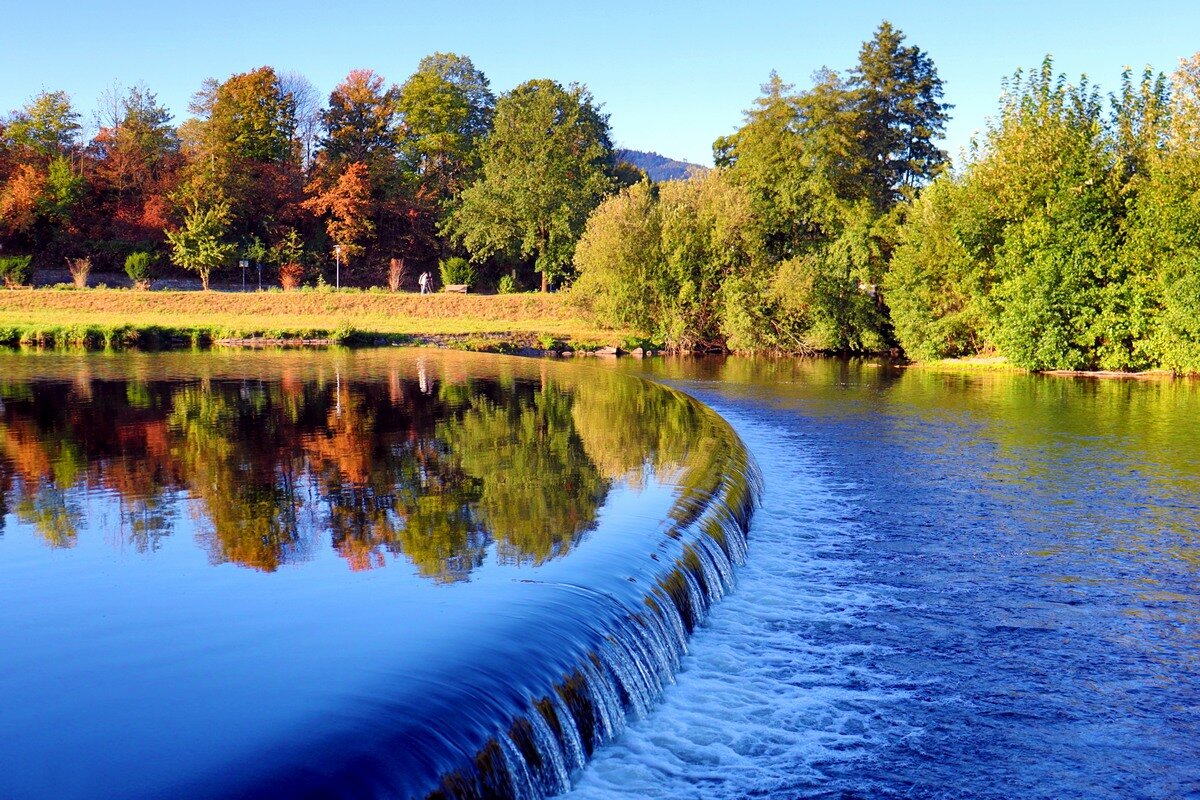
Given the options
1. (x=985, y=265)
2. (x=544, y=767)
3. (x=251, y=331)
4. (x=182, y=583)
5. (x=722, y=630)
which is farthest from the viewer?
(x=251, y=331)

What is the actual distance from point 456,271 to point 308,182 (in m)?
10.5

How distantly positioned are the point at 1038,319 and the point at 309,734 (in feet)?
112

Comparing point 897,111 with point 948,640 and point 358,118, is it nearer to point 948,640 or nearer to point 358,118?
point 358,118

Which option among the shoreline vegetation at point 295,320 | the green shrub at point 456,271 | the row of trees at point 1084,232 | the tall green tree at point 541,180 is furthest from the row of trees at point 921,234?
the green shrub at point 456,271

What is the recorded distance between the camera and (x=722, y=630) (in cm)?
879

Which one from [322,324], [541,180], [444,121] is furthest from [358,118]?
[322,324]

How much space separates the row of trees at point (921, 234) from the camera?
33.0 metres

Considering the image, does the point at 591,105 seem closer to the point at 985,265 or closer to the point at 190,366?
the point at 985,265

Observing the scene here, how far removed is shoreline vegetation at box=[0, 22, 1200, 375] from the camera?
112 feet

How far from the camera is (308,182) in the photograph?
59406 millimetres

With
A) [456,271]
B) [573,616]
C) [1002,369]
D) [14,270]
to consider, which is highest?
[456,271]

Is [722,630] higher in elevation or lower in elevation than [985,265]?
lower

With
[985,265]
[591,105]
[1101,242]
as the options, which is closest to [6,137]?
[591,105]

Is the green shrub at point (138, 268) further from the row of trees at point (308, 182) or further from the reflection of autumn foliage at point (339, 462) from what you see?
the reflection of autumn foliage at point (339, 462)
